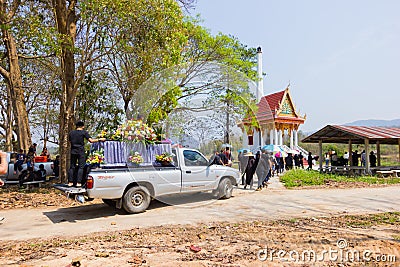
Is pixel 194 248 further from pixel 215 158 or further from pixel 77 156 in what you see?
pixel 77 156

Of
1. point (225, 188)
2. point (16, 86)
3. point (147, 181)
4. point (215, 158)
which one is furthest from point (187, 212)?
point (16, 86)

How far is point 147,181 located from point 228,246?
3807 mm

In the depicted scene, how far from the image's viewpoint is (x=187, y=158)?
29.8 ft

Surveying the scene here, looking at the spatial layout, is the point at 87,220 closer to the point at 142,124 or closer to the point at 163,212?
the point at 163,212

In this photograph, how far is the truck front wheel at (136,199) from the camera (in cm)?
862

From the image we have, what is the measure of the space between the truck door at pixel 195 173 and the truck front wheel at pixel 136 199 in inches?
44.4

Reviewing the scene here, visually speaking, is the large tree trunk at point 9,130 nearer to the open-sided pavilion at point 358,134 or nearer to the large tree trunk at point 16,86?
the large tree trunk at point 16,86

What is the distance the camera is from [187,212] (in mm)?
8922

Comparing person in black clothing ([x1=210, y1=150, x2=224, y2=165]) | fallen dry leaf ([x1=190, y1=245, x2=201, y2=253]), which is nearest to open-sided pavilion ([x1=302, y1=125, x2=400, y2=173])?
person in black clothing ([x1=210, y1=150, x2=224, y2=165])

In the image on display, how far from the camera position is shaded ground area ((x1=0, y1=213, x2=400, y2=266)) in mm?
4910

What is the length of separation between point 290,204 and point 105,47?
795cm

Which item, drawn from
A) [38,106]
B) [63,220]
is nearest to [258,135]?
[63,220]

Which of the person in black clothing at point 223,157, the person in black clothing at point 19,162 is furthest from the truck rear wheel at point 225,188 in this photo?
the person in black clothing at point 19,162

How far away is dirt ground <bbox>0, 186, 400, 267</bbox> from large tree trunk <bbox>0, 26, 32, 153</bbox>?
369 inches
